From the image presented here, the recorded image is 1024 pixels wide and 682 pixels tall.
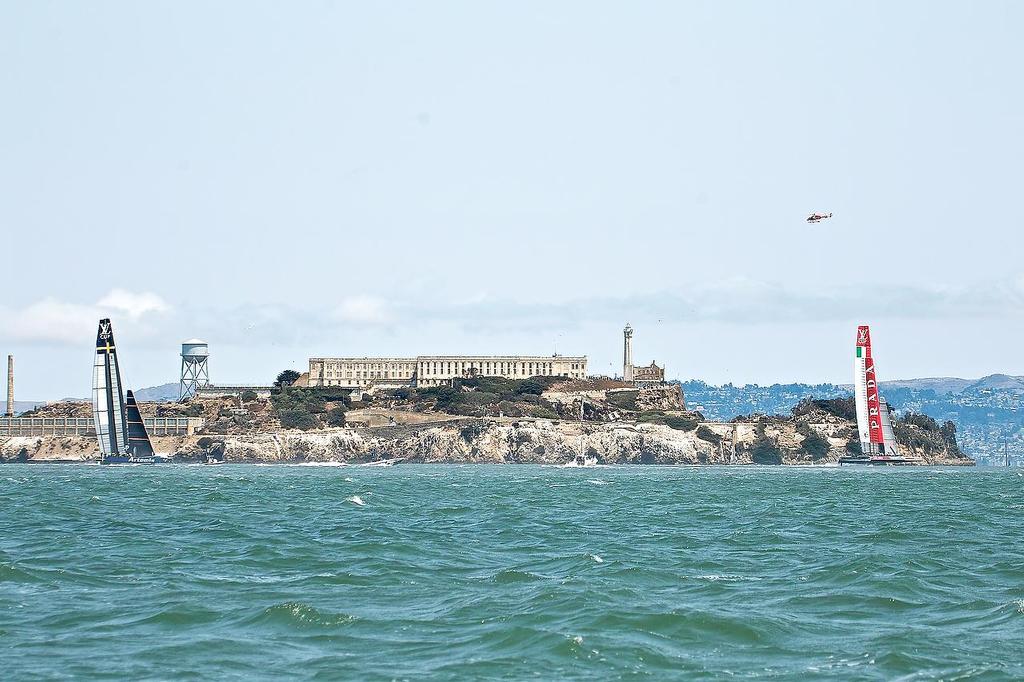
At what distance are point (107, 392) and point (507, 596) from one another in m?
125

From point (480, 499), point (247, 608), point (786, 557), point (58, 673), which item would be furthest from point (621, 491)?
point (58, 673)

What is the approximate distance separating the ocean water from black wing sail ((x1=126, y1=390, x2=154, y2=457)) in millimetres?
97306

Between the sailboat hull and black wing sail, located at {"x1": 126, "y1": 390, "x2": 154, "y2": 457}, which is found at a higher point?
black wing sail, located at {"x1": 126, "y1": 390, "x2": 154, "y2": 457}

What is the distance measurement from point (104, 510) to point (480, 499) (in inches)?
850

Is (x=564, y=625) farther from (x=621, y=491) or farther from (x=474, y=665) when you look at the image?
(x=621, y=491)

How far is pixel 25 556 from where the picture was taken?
43.7m

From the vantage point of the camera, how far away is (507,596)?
35.2m

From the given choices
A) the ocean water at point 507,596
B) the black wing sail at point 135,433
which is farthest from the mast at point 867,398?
the ocean water at point 507,596

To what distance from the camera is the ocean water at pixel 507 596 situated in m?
27.5

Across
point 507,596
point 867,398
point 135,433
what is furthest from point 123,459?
point 507,596

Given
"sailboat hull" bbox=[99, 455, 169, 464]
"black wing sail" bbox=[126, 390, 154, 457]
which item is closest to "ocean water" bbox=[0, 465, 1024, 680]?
"black wing sail" bbox=[126, 390, 154, 457]

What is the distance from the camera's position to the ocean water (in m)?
27.5

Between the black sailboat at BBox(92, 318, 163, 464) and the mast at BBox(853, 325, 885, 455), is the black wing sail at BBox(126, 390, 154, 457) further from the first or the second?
the mast at BBox(853, 325, 885, 455)

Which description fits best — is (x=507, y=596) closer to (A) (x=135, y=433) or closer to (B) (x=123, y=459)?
(B) (x=123, y=459)
